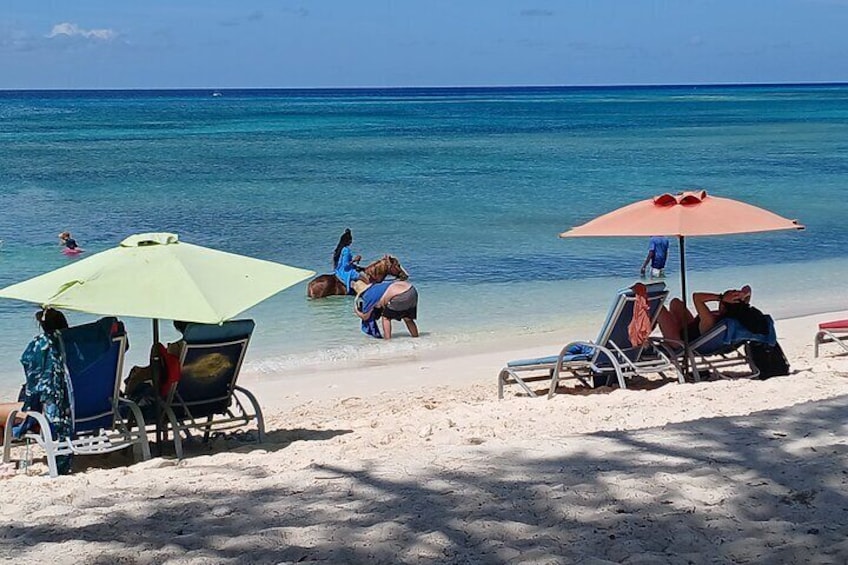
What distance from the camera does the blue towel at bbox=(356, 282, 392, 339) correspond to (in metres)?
12.4

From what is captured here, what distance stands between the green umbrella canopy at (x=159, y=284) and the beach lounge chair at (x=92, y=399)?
0.22m

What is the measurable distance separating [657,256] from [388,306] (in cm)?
573

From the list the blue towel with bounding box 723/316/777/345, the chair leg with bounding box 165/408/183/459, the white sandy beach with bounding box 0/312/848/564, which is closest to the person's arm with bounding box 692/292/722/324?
the blue towel with bounding box 723/316/777/345

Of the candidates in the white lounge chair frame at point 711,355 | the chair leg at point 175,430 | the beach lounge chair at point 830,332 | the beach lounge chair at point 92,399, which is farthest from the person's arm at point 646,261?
the beach lounge chair at point 92,399

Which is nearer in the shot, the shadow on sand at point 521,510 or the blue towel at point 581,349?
the shadow on sand at point 521,510

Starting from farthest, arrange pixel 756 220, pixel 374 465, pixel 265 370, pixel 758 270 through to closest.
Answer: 1. pixel 758 270
2. pixel 265 370
3. pixel 756 220
4. pixel 374 465

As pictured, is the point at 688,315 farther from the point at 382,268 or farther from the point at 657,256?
the point at 657,256

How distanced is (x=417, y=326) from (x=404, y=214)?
43.6 feet

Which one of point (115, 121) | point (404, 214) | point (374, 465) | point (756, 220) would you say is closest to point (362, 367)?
point (756, 220)

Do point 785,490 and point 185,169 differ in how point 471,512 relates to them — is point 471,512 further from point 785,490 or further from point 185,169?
point 185,169

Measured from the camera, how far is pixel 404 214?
26297mm

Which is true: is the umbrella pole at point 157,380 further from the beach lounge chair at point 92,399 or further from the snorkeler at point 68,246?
the snorkeler at point 68,246

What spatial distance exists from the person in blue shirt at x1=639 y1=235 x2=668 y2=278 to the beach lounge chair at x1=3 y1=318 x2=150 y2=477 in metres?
11.1

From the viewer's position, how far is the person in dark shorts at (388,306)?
1234 centimetres
